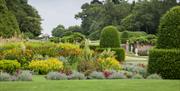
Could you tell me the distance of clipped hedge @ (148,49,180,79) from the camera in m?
15.9

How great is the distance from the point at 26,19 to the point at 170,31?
46.0 m

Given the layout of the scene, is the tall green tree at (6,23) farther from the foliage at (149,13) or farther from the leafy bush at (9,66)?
the foliage at (149,13)

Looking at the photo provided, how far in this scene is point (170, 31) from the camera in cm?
1652

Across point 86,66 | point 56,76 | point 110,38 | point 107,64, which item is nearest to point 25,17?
point 110,38

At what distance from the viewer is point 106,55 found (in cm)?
2164

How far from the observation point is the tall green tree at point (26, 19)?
60938 millimetres

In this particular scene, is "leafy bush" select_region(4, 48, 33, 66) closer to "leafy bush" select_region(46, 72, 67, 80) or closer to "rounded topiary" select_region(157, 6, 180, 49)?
"leafy bush" select_region(46, 72, 67, 80)

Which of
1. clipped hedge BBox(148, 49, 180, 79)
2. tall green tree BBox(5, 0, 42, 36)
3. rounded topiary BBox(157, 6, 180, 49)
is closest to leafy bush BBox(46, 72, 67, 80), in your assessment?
clipped hedge BBox(148, 49, 180, 79)

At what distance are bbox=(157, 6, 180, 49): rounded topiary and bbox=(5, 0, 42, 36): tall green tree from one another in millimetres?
42956

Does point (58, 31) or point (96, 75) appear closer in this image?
point (96, 75)

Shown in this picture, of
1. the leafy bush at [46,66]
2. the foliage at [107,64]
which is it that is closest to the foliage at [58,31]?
the foliage at [107,64]

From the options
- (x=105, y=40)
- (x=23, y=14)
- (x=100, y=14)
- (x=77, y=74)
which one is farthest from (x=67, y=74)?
(x=100, y=14)

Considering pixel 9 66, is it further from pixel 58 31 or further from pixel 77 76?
pixel 58 31

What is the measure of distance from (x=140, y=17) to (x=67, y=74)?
5531 centimetres
